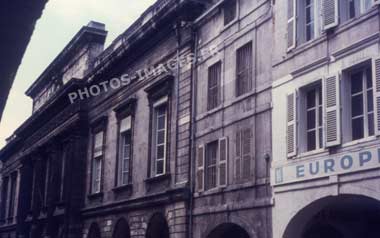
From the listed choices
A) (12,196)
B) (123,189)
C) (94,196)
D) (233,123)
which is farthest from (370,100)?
(12,196)

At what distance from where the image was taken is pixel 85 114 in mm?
28484

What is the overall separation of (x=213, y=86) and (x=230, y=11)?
2.17 meters

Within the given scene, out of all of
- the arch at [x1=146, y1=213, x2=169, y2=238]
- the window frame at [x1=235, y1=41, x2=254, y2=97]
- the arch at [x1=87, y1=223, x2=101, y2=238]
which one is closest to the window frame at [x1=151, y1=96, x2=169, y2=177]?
the arch at [x1=146, y1=213, x2=169, y2=238]

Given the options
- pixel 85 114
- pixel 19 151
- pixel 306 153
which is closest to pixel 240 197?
pixel 306 153

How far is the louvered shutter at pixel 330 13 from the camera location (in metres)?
12.8

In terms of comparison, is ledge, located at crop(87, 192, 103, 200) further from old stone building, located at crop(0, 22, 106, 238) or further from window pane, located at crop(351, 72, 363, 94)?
window pane, located at crop(351, 72, 363, 94)

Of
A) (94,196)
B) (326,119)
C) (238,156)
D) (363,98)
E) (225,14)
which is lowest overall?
(94,196)

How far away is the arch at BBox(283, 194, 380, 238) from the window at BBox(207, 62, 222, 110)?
5.02 metres

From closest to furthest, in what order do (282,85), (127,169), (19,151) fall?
(282,85)
(127,169)
(19,151)

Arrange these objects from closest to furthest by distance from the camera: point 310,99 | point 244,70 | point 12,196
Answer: point 310,99
point 244,70
point 12,196

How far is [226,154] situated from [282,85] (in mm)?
2990

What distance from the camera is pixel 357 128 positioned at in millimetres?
12234

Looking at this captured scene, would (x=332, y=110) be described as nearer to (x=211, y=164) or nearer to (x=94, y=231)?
(x=211, y=164)

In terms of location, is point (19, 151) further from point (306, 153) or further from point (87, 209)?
point (306, 153)
